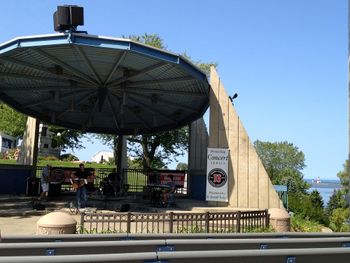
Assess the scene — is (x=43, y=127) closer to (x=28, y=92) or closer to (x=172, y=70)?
(x=28, y=92)

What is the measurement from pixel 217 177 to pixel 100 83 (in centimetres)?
844

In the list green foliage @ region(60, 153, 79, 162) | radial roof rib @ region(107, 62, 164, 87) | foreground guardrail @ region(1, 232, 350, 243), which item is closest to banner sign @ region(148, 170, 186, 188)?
radial roof rib @ region(107, 62, 164, 87)

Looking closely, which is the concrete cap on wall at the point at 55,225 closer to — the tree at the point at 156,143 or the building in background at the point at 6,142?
the tree at the point at 156,143

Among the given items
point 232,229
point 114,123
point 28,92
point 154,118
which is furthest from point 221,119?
point 114,123

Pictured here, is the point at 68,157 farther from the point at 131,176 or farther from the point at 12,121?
the point at 131,176

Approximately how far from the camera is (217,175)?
17.4 metres

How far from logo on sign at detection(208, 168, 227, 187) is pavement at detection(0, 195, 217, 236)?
3.29 ft

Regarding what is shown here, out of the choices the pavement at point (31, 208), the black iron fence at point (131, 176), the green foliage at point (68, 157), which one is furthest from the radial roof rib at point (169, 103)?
the green foliage at point (68, 157)

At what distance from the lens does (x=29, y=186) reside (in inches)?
901

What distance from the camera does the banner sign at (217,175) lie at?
680 inches

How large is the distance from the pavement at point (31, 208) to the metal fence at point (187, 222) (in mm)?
2718

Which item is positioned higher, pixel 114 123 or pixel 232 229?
pixel 114 123

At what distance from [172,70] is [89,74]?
4321 mm

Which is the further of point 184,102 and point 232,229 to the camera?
point 184,102
